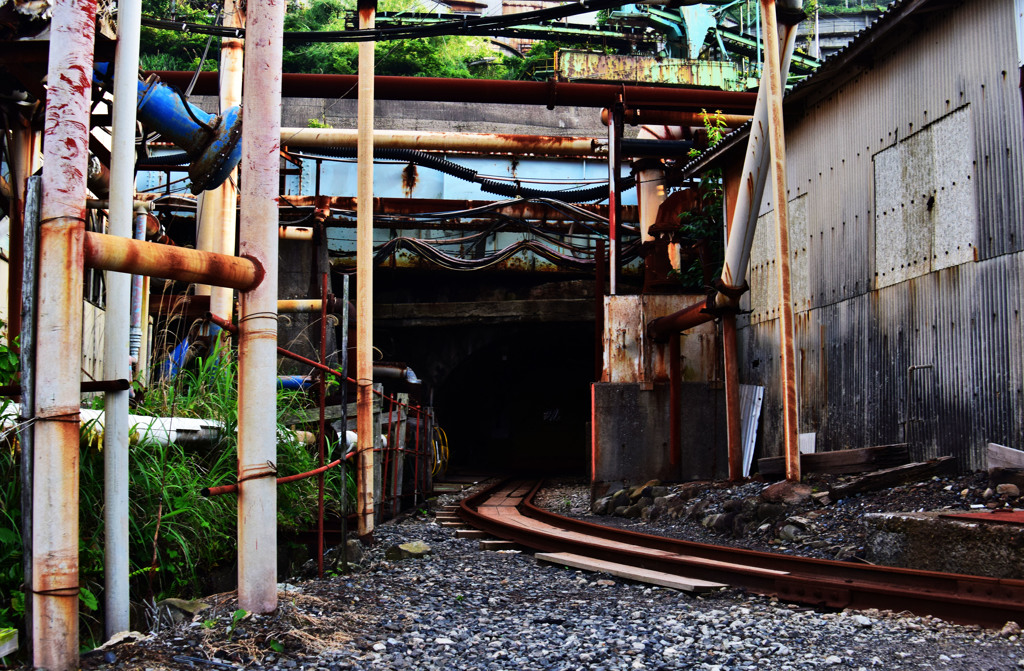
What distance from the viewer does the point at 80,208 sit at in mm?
3211

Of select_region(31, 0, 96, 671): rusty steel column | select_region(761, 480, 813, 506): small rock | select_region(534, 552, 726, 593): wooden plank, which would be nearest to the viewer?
select_region(31, 0, 96, 671): rusty steel column

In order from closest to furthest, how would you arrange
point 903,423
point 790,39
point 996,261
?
1. point 996,261
2. point 903,423
3. point 790,39

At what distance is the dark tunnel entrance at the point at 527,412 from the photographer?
2400 cm

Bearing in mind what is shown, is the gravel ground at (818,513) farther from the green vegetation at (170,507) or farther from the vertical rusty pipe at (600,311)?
the green vegetation at (170,507)

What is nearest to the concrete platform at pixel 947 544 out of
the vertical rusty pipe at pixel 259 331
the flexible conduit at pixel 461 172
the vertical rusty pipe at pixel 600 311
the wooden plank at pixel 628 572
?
the wooden plank at pixel 628 572

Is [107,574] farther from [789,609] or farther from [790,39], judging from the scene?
[790,39]

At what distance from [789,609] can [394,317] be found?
15071 millimetres

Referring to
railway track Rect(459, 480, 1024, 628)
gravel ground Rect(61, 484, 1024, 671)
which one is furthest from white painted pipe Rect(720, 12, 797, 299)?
gravel ground Rect(61, 484, 1024, 671)

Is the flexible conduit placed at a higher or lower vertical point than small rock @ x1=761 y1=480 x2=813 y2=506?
higher

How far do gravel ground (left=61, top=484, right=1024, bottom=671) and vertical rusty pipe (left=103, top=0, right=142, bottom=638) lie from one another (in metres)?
0.32

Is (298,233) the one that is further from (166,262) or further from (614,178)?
(166,262)

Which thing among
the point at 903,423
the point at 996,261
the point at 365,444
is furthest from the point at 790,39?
the point at 365,444

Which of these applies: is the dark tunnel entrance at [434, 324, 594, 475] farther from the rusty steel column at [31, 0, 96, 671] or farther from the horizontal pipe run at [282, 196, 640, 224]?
the rusty steel column at [31, 0, 96, 671]

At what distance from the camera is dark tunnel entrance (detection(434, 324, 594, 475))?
24000 mm
